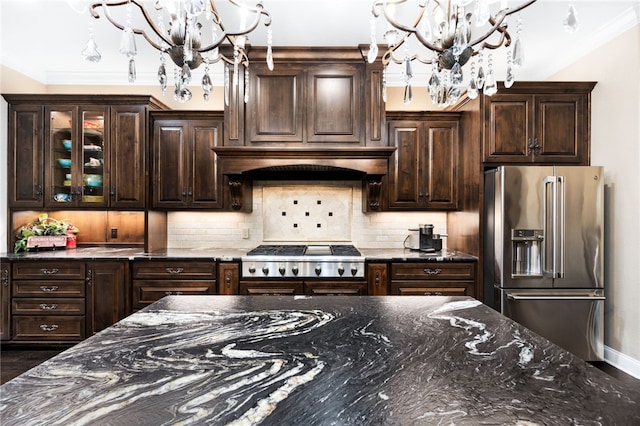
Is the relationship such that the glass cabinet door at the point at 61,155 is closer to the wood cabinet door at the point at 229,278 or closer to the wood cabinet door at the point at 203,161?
the wood cabinet door at the point at 203,161

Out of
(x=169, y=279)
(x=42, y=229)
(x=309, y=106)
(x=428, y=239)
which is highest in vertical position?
(x=309, y=106)

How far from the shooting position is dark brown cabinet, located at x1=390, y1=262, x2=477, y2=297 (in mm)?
3271

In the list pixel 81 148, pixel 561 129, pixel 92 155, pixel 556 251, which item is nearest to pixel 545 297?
pixel 556 251

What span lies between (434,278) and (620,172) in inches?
70.0

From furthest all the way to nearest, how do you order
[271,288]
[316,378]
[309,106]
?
[309,106] < [271,288] < [316,378]

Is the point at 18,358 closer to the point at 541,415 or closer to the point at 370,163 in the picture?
the point at 370,163

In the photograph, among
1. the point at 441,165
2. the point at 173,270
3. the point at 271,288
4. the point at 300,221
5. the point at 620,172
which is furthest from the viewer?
the point at 300,221

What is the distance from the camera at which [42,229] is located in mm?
3688

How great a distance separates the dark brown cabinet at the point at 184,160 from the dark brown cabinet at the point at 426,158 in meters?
1.82

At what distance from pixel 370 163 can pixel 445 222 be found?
1255 millimetres

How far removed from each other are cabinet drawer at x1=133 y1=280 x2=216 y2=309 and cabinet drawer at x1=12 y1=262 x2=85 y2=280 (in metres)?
0.55

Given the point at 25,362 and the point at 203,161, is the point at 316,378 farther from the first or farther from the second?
the point at 25,362

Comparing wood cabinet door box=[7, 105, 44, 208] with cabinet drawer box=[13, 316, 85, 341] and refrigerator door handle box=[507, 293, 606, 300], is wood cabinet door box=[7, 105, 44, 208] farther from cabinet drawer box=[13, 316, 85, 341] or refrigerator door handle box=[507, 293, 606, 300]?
refrigerator door handle box=[507, 293, 606, 300]

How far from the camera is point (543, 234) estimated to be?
3.06m
